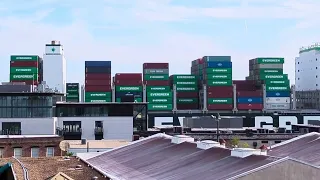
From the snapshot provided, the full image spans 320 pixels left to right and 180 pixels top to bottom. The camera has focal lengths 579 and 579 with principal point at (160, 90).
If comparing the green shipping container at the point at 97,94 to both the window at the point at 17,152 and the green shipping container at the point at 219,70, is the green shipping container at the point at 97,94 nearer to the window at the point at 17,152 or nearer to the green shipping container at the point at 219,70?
the green shipping container at the point at 219,70

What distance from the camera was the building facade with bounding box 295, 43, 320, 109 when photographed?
462ft

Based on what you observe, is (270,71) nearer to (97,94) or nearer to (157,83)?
(157,83)

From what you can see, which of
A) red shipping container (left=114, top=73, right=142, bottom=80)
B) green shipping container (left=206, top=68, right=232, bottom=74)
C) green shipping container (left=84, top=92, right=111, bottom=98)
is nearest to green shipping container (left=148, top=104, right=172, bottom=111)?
red shipping container (left=114, top=73, right=142, bottom=80)

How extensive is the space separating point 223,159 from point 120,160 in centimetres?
1177

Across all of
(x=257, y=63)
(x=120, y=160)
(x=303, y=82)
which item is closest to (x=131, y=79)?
(x=257, y=63)

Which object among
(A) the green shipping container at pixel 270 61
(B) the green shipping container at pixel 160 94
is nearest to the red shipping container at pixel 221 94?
(B) the green shipping container at pixel 160 94

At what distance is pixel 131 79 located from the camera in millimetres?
120375

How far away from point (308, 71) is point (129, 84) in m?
49.8

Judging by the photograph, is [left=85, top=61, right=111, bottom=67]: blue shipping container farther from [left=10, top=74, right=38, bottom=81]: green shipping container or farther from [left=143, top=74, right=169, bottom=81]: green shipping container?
[left=10, top=74, right=38, bottom=81]: green shipping container

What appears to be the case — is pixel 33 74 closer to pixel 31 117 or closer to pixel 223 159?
pixel 31 117

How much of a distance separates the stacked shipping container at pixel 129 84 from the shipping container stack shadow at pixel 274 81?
27.7m

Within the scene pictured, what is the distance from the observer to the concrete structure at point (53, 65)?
446 ft

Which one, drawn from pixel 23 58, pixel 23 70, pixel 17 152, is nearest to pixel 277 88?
pixel 23 70

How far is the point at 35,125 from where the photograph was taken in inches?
2719
